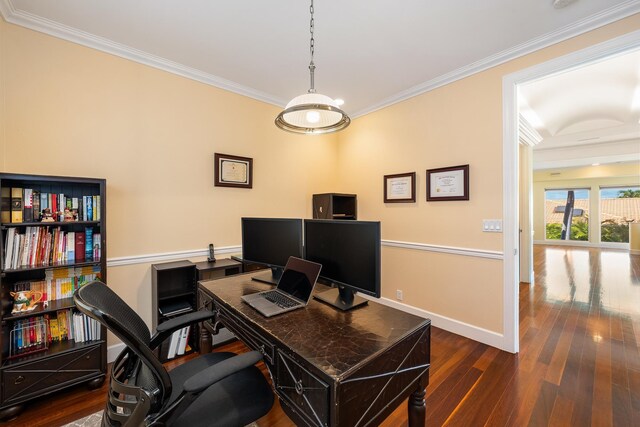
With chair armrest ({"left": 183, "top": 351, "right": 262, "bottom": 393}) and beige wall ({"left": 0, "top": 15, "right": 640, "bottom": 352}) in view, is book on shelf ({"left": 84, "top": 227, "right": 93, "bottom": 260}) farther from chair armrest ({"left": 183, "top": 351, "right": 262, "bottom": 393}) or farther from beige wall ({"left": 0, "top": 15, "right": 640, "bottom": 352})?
chair armrest ({"left": 183, "top": 351, "right": 262, "bottom": 393})

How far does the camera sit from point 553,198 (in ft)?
30.2

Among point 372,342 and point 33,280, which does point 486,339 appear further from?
point 33,280

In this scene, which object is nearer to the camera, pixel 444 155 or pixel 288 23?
pixel 288 23

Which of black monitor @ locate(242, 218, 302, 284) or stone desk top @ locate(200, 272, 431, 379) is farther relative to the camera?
black monitor @ locate(242, 218, 302, 284)

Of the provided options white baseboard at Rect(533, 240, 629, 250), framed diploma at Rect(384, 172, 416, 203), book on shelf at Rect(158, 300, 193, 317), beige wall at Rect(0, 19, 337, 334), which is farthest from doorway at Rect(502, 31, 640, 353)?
white baseboard at Rect(533, 240, 629, 250)

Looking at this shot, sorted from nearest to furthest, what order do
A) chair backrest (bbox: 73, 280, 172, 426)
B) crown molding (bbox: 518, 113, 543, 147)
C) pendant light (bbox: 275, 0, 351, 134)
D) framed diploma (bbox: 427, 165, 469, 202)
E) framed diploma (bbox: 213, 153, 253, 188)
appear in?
chair backrest (bbox: 73, 280, 172, 426)
pendant light (bbox: 275, 0, 351, 134)
framed diploma (bbox: 427, 165, 469, 202)
framed diploma (bbox: 213, 153, 253, 188)
crown molding (bbox: 518, 113, 543, 147)

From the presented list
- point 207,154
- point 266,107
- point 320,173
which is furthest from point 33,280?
A: point 320,173

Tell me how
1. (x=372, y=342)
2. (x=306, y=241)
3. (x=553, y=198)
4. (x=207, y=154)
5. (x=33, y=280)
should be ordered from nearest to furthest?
(x=372, y=342)
(x=306, y=241)
(x=33, y=280)
(x=207, y=154)
(x=553, y=198)

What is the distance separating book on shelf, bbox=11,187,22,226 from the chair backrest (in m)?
1.27

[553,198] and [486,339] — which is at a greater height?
[553,198]

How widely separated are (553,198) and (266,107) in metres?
10.7

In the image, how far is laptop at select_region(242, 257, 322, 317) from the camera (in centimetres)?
141

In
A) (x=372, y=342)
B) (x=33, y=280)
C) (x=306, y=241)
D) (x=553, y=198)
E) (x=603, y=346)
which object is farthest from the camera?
(x=553, y=198)

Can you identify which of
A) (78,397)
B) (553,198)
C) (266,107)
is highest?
(266,107)
